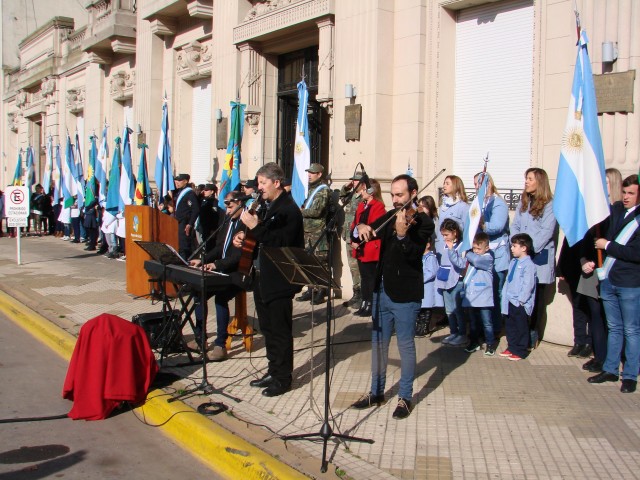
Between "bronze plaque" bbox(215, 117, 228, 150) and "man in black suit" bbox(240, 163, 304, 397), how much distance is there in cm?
831

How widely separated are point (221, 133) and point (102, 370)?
9254mm

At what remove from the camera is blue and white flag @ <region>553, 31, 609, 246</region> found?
21.3ft

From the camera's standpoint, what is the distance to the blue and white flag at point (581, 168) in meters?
6.48

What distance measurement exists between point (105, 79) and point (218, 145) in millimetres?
9668

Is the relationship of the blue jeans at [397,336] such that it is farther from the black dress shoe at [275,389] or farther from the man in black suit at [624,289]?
the man in black suit at [624,289]

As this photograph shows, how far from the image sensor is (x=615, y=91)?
734 centimetres

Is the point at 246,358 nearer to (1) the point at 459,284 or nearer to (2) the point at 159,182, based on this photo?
(1) the point at 459,284

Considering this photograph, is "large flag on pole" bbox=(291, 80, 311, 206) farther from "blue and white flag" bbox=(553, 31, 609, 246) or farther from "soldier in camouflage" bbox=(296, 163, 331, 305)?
"blue and white flag" bbox=(553, 31, 609, 246)

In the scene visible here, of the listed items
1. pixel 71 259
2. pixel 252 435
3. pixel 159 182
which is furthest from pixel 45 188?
pixel 252 435

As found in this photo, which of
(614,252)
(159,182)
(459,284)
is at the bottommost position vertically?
(459,284)

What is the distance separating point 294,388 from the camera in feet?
20.6

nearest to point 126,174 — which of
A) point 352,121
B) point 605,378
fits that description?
point 352,121

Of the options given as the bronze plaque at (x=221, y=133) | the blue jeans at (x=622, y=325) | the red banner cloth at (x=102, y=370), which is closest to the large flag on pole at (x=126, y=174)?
the bronze plaque at (x=221, y=133)

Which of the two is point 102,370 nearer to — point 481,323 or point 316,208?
point 481,323
